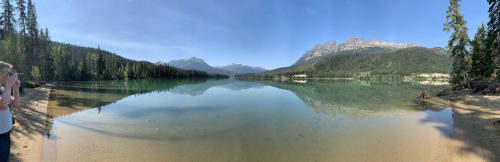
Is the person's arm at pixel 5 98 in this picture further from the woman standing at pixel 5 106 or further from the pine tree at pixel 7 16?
the pine tree at pixel 7 16

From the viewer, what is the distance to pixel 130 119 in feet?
65.2

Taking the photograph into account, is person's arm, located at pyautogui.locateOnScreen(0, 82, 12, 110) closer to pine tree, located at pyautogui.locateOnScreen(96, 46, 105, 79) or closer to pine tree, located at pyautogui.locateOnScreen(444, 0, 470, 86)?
pine tree, located at pyautogui.locateOnScreen(444, 0, 470, 86)

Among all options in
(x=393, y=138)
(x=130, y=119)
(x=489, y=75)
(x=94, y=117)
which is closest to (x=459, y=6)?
(x=489, y=75)

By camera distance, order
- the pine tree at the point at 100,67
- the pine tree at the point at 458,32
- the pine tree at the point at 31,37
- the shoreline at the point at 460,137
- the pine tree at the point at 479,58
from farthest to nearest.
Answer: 1. the pine tree at the point at 100,67
2. the pine tree at the point at 31,37
3. the pine tree at the point at 479,58
4. the pine tree at the point at 458,32
5. the shoreline at the point at 460,137

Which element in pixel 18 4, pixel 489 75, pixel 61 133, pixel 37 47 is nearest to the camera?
pixel 61 133

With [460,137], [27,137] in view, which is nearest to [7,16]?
[27,137]

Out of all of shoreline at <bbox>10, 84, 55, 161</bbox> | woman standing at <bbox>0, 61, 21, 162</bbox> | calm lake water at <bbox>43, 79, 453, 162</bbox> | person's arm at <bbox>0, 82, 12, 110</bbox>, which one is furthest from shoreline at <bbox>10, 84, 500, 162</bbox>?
person's arm at <bbox>0, 82, 12, 110</bbox>

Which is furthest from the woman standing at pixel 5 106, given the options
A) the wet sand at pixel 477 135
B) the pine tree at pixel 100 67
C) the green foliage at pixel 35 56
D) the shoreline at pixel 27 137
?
the pine tree at pixel 100 67

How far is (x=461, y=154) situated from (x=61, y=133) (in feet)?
67.2

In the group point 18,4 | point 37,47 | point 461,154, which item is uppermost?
point 18,4

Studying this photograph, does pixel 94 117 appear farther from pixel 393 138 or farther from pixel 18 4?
pixel 18 4

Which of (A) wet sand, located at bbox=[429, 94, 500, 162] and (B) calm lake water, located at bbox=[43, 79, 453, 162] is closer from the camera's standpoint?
(B) calm lake water, located at bbox=[43, 79, 453, 162]

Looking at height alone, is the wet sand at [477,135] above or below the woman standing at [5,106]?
below

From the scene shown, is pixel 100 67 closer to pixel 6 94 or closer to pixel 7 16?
pixel 7 16
